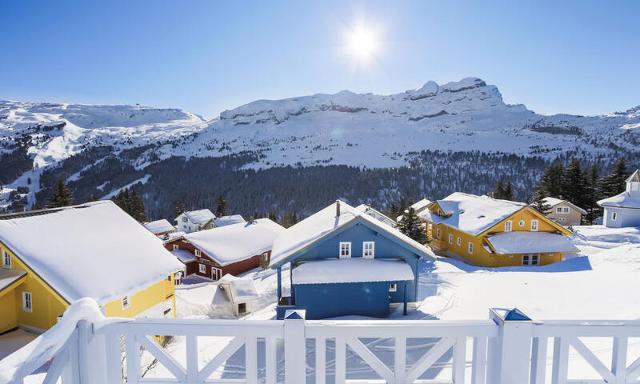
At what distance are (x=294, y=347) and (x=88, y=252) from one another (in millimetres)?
15223

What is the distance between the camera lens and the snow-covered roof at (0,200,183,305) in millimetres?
12844

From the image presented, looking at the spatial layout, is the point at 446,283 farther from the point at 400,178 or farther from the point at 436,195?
the point at 400,178

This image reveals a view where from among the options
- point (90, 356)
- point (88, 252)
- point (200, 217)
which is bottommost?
point (200, 217)

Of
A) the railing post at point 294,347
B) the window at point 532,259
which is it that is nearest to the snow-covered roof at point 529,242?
the window at point 532,259

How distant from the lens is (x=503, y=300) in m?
13.9

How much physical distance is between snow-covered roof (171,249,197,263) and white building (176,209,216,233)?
24288 millimetres

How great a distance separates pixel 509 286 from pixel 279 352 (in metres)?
11.8

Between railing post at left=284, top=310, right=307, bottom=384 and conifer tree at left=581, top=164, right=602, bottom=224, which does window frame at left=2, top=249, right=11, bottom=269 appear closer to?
railing post at left=284, top=310, right=307, bottom=384

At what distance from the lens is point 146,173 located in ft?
624

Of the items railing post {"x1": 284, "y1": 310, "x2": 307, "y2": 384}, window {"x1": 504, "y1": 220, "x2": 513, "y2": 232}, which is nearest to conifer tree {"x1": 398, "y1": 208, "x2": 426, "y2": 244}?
window {"x1": 504, "y1": 220, "x2": 513, "y2": 232}

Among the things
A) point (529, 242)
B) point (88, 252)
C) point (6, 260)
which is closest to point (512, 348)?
point (88, 252)

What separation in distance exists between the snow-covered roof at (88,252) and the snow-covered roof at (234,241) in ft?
50.8

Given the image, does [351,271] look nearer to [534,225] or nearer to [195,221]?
[534,225]

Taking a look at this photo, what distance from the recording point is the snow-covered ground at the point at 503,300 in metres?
8.93
